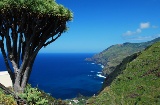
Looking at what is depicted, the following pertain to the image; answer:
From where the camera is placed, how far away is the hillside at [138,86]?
6203cm

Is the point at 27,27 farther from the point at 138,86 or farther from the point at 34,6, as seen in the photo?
the point at 138,86

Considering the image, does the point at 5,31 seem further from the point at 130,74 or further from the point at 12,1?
the point at 130,74

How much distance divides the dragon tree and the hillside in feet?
142

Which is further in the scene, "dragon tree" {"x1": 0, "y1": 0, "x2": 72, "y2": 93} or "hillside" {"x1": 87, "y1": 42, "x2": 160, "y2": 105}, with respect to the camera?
"hillside" {"x1": 87, "y1": 42, "x2": 160, "y2": 105}

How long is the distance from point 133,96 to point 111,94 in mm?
5945

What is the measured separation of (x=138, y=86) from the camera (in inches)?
2749

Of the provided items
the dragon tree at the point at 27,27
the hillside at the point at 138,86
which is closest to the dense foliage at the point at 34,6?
the dragon tree at the point at 27,27

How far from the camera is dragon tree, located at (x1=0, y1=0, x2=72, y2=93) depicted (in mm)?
13602

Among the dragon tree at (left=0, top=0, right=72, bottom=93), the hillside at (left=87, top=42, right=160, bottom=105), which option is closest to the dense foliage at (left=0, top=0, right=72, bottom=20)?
the dragon tree at (left=0, top=0, right=72, bottom=93)

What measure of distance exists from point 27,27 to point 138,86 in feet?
194

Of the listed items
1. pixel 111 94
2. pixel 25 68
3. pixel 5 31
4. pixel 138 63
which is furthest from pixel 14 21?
pixel 138 63

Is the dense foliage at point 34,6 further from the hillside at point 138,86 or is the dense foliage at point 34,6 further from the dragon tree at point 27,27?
the hillside at point 138,86

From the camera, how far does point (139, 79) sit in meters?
73.6

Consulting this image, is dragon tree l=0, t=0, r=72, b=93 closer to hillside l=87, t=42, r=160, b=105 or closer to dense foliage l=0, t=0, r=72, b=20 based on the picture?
dense foliage l=0, t=0, r=72, b=20
